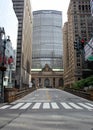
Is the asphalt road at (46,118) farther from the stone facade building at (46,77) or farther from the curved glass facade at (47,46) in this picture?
the curved glass facade at (47,46)

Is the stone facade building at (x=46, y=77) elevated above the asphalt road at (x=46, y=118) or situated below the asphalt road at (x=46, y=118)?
above

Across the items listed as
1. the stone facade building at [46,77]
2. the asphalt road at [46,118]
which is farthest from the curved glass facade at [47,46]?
the asphalt road at [46,118]

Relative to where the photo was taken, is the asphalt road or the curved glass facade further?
the curved glass facade

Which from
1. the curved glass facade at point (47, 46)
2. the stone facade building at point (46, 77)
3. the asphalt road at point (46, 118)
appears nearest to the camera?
the asphalt road at point (46, 118)

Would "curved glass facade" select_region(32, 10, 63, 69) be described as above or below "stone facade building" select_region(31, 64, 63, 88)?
above

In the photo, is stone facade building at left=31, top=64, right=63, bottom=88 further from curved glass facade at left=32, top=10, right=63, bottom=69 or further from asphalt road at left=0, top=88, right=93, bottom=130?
asphalt road at left=0, top=88, right=93, bottom=130

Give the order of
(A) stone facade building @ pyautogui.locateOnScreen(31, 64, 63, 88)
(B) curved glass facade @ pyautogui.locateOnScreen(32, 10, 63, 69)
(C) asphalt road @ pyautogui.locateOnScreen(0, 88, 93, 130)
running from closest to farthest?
1. (C) asphalt road @ pyautogui.locateOnScreen(0, 88, 93, 130)
2. (A) stone facade building @ pyautogui.locateOnScreen(31, 64, 63, 88)
3. (B) curved glass facade @ pyautogui.locateOnScreen(32, 10, 63, 69)

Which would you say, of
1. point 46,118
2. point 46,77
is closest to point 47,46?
point 46,77

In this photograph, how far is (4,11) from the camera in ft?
230

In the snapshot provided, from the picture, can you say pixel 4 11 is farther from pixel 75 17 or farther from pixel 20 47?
pixel 75 17

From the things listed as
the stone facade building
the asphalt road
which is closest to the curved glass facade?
the stone facade building

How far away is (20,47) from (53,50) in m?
79.2

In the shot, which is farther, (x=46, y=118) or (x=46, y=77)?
(x=46, y=77)

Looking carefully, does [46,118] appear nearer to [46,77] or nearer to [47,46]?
[46,77]
